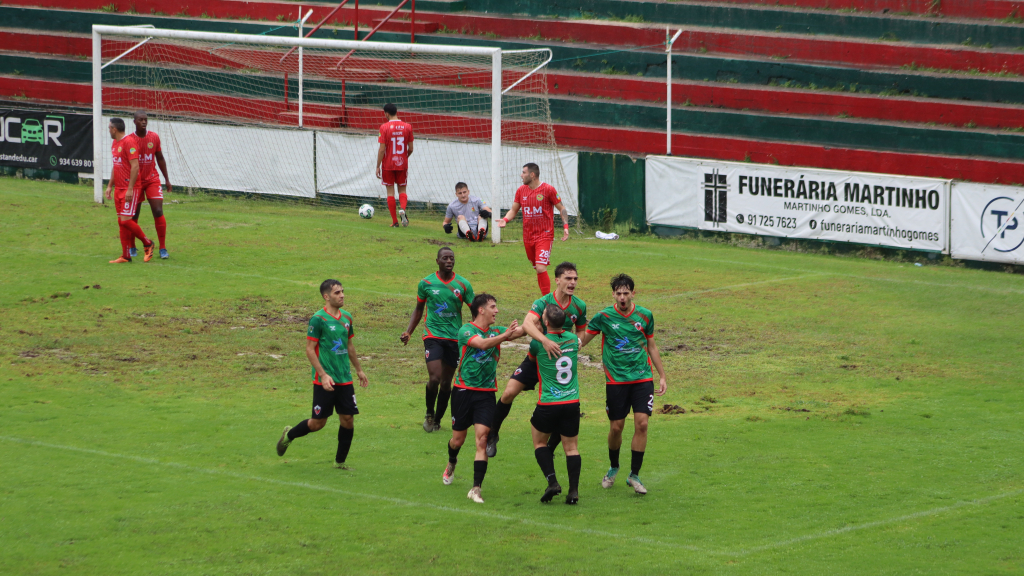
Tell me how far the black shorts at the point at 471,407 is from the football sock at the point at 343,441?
3.59 feet

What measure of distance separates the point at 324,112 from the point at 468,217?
10024 millimetres

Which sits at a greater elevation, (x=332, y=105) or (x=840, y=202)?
(x=332, y=105)

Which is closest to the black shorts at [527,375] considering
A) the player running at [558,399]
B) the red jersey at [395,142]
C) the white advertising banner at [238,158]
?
the player running at [558,399]

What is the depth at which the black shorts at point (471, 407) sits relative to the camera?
962 cm

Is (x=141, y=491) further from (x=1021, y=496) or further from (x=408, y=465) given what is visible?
(x=1021, y=496)

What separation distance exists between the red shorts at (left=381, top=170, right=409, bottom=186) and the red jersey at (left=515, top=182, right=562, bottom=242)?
22.4ft

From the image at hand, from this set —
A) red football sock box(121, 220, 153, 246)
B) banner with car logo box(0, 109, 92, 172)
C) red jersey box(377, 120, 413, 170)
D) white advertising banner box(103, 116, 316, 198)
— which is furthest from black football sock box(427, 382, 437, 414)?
banner with car logo box(0, 109, 92, 172)

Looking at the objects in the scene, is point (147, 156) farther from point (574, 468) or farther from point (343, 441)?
point (574, 468)

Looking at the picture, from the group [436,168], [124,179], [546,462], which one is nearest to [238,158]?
[436,168]

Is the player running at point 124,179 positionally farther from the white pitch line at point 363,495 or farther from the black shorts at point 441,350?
the black shorts at point 441,350

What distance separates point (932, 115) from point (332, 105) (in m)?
16.3

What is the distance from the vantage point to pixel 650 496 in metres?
9.55

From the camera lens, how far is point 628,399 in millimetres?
9680

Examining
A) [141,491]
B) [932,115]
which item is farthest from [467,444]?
[932,115]
